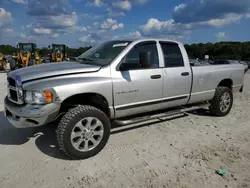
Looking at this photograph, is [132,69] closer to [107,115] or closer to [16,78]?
[107,115]

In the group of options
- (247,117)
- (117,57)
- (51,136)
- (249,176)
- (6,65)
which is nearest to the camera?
(249,176)

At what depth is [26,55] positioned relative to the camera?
19234mm

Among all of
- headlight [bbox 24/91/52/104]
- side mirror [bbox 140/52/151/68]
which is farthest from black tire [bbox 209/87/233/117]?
headlight [bbox 24/91/52/104]

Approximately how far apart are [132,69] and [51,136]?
6.77ft

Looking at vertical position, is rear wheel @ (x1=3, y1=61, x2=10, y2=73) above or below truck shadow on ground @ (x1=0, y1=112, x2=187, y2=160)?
above

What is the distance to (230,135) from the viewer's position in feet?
14.7

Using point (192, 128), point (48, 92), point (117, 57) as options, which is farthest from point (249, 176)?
point (48, 92)

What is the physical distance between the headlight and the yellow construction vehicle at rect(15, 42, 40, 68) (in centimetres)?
1731

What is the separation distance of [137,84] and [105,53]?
91 centimetres

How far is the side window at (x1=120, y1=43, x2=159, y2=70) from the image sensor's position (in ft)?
12.9

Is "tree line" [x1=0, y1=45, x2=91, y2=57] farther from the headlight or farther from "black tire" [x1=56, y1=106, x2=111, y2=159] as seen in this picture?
the headlight

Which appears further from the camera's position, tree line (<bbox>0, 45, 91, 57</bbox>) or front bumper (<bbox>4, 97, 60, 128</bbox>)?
tree line (<bbox>0, 45, 91, 57</bbox>)

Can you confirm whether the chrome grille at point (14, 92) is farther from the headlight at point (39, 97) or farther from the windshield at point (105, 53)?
the windshield at point (105, 53)

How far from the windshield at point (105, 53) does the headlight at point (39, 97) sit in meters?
1.15
